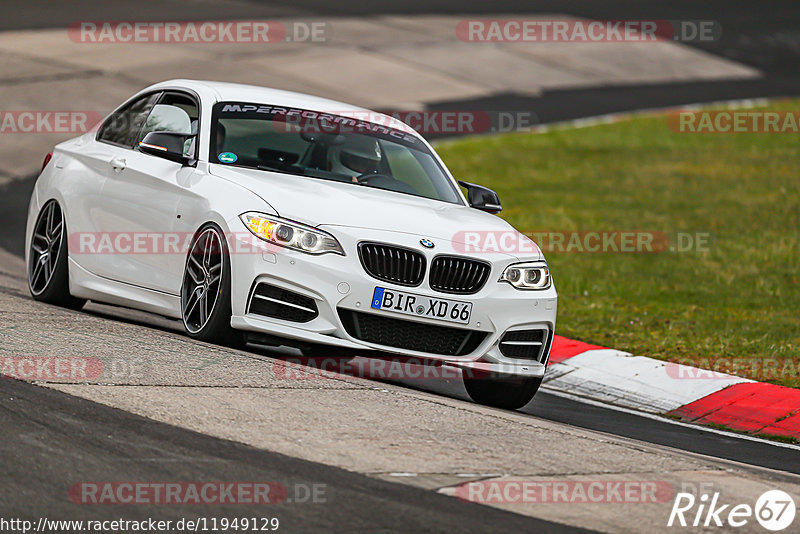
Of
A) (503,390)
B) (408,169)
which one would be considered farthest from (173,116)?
(503,390)

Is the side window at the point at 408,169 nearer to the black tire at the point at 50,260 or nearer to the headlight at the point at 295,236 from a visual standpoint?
the headlight at the point at 295,236

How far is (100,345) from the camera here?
7781 millimetres

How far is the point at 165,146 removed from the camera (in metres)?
8.79

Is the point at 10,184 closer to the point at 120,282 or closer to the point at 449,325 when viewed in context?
the point at 120,282

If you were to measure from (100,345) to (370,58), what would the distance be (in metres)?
19.9

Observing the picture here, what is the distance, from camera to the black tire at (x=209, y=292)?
316 inches

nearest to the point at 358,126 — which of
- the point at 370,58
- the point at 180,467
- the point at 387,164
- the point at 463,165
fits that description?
the point at 387,164

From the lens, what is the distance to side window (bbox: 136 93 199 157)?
30.8 ft

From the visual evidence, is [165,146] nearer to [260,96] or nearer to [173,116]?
[173,116]

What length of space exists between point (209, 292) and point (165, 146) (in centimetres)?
115

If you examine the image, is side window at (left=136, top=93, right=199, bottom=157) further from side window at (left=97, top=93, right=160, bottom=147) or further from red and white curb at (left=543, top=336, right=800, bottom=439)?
red and white curb at (left=543, top=336, right=800, bottom=439)

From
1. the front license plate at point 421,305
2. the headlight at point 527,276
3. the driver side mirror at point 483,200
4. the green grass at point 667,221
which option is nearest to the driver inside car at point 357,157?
the driver side mirror at point 483,200

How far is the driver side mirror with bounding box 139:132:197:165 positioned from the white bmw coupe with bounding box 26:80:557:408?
0.01 m

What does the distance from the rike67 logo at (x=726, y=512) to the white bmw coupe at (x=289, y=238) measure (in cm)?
239
